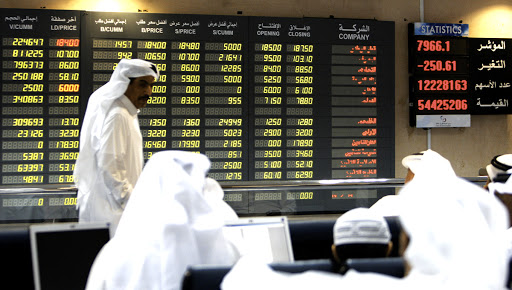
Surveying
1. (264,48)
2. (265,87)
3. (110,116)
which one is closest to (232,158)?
(265,87)

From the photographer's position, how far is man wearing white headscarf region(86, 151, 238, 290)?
5.49 feet

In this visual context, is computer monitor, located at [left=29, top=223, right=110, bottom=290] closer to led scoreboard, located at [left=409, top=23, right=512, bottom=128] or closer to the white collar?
the white collar

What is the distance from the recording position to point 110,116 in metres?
3.34

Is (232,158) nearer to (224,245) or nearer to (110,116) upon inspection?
(110,116)

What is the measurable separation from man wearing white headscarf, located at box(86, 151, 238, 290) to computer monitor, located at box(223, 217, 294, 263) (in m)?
0.23

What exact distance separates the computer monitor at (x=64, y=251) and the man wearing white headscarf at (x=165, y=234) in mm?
569

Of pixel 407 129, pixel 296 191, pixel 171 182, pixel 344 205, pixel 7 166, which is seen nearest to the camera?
pixel 171 182

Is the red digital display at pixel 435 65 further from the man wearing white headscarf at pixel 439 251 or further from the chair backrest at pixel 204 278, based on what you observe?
the chair backrest at pixel 204 278

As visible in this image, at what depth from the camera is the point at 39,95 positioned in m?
5.68

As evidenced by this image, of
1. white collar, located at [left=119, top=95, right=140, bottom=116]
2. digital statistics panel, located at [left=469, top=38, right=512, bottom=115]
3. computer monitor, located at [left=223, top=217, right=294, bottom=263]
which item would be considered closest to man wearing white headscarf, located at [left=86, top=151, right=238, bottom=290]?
computer monitor, located at [left=223, top=217, right=294, bottom=263]

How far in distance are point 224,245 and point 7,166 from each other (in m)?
4.48

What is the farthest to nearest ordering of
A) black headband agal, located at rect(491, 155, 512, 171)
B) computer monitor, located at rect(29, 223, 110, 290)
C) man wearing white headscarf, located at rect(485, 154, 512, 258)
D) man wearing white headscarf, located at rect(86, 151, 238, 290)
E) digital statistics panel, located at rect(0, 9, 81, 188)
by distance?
digital statistics panel, located at rect(0, 9, 81, 188) < black headband agal, located at rect(491, 155, 512, 171) < man wearing white headscarf, located at rect(485, 154, 512, 258) < computer monitor, located at rect(29, 223, 110, 290) < man wearing white headscarf, located at rect(86, 151, 238, 290)

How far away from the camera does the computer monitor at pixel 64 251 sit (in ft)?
7.65

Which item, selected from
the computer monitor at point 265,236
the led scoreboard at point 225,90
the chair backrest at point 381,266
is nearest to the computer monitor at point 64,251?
the computer monitor at point 265,236
